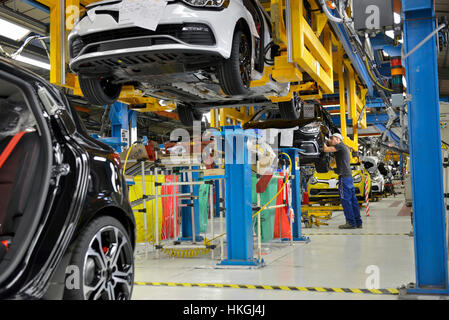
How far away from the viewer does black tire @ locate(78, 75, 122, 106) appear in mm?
4824

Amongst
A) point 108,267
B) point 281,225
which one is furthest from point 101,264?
point 281,225

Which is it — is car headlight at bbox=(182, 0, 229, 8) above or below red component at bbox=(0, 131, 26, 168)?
above

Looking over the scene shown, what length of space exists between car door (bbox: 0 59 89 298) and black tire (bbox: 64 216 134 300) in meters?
0.14

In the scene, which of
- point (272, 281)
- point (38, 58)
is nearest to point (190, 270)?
point (272, 281)

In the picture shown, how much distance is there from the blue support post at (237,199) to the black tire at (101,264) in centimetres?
274

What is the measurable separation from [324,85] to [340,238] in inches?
111

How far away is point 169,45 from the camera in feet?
12.4

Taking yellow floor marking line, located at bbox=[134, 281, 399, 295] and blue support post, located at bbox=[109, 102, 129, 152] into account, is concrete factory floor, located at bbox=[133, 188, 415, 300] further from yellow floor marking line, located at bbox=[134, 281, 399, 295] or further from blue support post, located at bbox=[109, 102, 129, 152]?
blue support post, located at bbox=[109, 102, 129, 152]

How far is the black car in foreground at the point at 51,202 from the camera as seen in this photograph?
2.06 m

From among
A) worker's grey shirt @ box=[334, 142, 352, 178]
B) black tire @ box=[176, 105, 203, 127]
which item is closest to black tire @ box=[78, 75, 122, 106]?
black tire @ box=[176, 105, 203, 127]

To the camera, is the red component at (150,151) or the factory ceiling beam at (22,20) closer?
the red component at (150,151)

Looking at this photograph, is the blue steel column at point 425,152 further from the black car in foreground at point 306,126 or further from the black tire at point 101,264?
the black car in foreground at point 306,126

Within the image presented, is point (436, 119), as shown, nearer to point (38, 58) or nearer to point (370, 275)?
point (370, 275)

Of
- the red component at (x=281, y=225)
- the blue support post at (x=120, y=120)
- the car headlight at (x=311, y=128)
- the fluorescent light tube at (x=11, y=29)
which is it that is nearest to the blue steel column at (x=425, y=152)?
the red component at (x=281, y=225)
